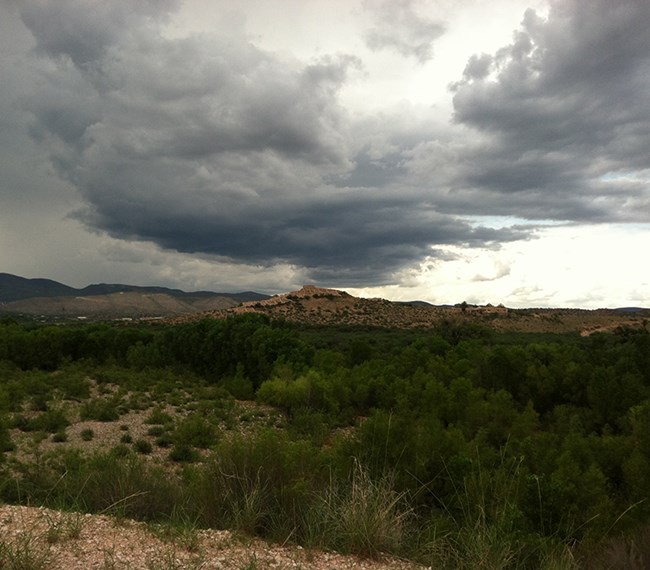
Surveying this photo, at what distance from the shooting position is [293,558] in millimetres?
5594

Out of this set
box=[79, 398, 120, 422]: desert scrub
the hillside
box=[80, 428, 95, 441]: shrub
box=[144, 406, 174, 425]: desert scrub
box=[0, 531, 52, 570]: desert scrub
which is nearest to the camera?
box=[0, 531, 52, 570]: desert scrub

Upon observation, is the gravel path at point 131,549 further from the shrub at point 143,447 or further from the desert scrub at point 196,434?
the desert scrub at point 196,434

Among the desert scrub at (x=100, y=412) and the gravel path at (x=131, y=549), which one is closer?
the gravel path at (x=131, y=549)

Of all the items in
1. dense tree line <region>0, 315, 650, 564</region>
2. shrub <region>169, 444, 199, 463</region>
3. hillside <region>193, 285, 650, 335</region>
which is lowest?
shrub <region>169, 444, 199, 463</region>

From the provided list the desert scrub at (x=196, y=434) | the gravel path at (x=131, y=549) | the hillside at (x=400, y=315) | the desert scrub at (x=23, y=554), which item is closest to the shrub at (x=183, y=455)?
the desert scrub at (x=196, y=434)

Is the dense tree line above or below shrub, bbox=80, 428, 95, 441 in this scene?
above

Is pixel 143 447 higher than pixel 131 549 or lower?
lower

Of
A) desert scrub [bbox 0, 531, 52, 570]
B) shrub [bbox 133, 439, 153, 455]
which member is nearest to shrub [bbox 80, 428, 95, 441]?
shrub [bbox 133, 439, 153, 455]

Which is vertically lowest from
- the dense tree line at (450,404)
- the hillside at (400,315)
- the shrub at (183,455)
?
the shrub at (183,455)

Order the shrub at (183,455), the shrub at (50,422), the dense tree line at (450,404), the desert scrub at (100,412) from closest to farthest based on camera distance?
the dense tree line at (450,404), the shrub at (183,455), the shrub at (50,422), the desert scrub at (100,412)

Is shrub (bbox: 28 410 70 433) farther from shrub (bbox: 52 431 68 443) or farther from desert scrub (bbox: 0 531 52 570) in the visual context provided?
desert scrub (bbox: 0 531 52 570)

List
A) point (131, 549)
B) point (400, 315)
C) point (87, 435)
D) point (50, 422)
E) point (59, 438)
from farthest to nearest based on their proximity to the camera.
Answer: point (400, 315) → point (50, 422) → point (87, 435) → point (59, 438) → point (131, 549)

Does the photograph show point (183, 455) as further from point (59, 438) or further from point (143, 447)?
point (59, 438)

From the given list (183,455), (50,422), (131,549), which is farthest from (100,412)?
(131,549)
